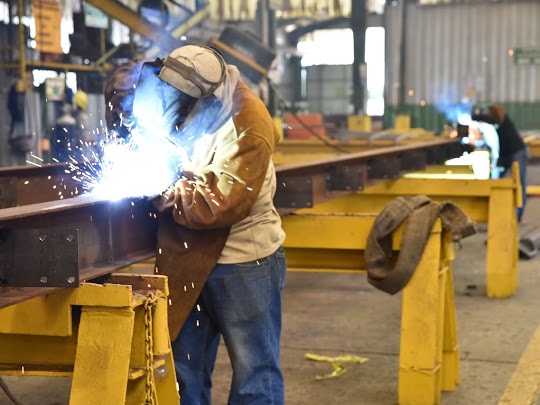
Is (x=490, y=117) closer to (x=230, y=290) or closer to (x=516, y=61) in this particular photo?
(x=230, y=290)

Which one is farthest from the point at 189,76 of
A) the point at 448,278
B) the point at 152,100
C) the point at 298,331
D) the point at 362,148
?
the point at 362,148

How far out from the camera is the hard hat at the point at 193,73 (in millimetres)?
3156

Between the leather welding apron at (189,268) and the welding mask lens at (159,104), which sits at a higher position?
the welding mask lens at (159,104)

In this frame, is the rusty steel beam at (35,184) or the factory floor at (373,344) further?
the rusty steel beam at (35,184)

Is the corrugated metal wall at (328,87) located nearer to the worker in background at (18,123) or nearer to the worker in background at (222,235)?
the worker in background at (18,123)

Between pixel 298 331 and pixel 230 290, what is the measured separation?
2.85 metres

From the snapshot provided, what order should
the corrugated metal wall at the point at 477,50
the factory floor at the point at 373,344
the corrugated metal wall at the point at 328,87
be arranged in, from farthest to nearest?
the corrugated metal wall at the point at 328,87, the corrugated metal wall at the point at 477,50, the factory floor at the point at 373,344

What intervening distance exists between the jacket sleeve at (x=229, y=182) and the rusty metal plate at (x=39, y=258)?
1.95 feet

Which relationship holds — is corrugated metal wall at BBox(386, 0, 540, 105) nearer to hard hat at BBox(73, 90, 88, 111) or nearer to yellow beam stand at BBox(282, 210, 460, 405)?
hard hat at BBox(73, 90, 88, 111)

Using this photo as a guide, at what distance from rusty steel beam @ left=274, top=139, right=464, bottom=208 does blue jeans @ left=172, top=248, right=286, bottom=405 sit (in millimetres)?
1771

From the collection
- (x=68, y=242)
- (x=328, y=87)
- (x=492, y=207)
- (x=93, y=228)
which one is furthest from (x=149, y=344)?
(x=328, y=87)

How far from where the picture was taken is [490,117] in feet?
35.4

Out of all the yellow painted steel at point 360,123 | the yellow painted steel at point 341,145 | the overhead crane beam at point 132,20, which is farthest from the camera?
the yellow painted steel at point 360,123

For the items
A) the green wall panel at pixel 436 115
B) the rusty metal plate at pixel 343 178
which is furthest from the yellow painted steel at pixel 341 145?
the green wall panel at pixel 436 115
